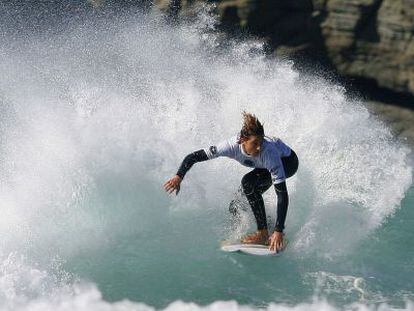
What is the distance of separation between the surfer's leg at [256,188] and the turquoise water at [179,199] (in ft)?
2.00

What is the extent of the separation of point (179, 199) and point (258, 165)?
1902mm

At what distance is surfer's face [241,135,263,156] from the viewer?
6.15 meters

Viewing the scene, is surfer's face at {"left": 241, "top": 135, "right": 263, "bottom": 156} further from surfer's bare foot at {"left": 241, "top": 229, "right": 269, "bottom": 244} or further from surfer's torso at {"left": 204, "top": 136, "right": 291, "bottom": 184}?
surfer's bare foot at {"left": 241, "top": 229, "right": 269, "bottom": 244}

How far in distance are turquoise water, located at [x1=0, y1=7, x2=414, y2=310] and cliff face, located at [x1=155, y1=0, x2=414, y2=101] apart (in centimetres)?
159

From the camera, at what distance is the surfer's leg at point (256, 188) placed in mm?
6746

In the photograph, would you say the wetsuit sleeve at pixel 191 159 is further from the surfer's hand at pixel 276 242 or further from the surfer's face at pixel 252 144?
the surfer's hand at pixel 276 242

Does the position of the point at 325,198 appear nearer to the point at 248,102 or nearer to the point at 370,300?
the point at 370,300

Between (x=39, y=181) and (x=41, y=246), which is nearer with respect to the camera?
(x=41, y=246)

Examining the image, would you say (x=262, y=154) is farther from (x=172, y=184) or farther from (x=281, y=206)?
(x=172, y=184)

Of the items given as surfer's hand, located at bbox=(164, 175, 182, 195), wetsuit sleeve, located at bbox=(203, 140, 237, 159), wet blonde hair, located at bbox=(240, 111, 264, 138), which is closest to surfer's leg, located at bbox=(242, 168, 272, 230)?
wetsuit sleeve, located at bbox=(203, 140, 237, 159)

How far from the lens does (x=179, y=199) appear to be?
8203mm

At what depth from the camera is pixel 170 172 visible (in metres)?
8.61

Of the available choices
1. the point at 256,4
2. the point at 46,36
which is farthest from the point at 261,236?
the point at 46,36

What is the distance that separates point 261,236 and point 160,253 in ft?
3.89
